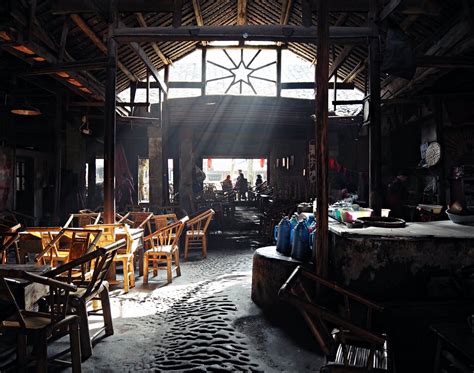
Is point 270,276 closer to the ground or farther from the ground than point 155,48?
closer to the ground

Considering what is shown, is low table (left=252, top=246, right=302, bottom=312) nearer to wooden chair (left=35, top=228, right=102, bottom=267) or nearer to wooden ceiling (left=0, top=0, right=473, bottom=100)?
wooden chair (left=35, top=228, right=102, bottom=267)

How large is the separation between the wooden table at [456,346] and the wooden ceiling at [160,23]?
18.8 feet

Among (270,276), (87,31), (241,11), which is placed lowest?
(270,276)

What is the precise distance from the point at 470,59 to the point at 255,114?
691cm

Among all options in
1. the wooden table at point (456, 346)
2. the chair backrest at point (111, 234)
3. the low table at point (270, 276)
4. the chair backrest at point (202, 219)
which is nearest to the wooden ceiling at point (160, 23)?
the chair backrest at point (111, 234)

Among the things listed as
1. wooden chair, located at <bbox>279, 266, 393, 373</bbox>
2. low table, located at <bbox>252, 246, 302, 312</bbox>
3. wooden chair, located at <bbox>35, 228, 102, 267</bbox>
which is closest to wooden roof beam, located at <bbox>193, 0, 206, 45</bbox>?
wooden chair, located at <bbox>35, 228, 102, 267</bbox>

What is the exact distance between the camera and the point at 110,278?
607 centimetres

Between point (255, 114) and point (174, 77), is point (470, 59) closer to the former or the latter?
point (255, 114)

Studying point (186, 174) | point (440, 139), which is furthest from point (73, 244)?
point (440, 139)

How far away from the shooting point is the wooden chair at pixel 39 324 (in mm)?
2800

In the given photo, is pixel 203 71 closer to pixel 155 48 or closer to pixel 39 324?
pixel 155 48

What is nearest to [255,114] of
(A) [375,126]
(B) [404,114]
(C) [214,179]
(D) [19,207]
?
(B) [404,114]

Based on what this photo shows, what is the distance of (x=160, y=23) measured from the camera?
9773 mm

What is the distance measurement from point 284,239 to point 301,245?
1.45 ft
